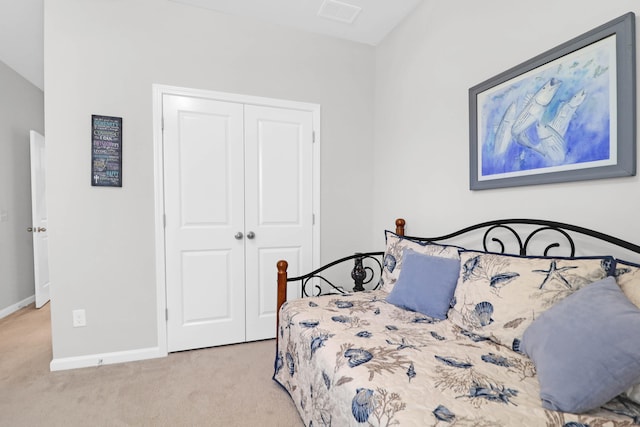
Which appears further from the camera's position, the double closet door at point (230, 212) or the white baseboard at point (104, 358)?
the double closet door at point (230, 212)

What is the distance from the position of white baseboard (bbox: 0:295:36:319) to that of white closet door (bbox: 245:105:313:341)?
9.03 feet

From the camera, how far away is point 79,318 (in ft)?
7.36

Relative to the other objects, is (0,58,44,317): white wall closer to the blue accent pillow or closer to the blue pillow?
the blue pillow

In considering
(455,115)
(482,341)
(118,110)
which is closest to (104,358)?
(118,110)

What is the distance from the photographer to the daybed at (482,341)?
870mm

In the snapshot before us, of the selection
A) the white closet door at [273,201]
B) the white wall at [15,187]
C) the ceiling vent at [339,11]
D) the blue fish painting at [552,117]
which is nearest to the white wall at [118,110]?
the white closet door at [273,201]

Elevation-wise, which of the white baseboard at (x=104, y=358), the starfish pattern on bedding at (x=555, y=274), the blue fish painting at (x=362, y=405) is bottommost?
the white baseboard at (x=104, y=358)

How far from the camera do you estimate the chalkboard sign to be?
2234mm

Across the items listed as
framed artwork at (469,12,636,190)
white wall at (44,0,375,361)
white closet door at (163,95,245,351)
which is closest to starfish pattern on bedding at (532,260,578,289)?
framed artwork at (469,12,636,190)

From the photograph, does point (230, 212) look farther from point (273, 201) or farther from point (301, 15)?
point (301, 15)

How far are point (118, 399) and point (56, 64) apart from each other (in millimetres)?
2215

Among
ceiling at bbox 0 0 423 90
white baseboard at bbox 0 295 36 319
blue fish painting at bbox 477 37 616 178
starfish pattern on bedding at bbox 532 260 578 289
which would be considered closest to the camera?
starfish pattern on bedding at bbox 532 260 578 289

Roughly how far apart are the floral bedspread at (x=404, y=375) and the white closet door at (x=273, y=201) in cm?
91

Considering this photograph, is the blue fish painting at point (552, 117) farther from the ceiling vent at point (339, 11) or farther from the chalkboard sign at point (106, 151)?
the chalkboard sign at point (106, 151)
